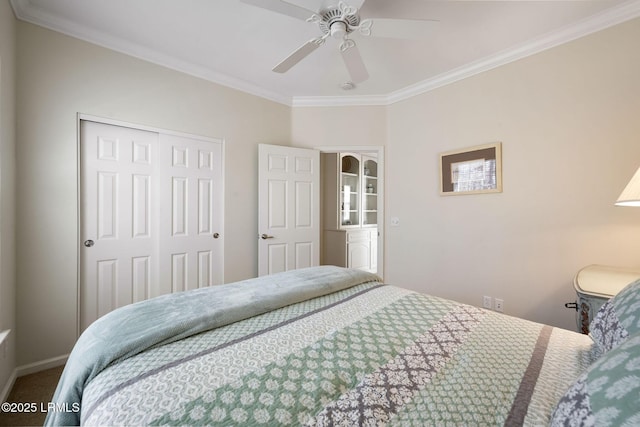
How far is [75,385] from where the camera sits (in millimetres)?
788

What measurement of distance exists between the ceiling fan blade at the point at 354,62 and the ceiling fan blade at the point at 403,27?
7.2 inches

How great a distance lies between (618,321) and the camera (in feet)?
2.60

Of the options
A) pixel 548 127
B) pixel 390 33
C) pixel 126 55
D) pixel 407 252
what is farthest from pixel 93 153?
pixel 548 127

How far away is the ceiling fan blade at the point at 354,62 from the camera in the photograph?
179 centimetres

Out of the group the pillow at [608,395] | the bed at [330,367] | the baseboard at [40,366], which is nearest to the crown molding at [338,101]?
the bed at [330,367]

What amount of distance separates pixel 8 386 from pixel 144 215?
4.52 feet

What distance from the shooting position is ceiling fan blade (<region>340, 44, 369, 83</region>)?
179cm

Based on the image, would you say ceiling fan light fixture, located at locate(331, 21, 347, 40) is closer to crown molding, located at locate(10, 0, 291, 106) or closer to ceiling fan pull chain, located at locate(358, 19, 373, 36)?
ceiling fan pull chain, located at locate(358, 19, 373, 36)

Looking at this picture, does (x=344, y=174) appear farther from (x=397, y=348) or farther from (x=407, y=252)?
(x=397, y=348)

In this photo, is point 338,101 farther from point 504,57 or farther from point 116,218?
point 116,218

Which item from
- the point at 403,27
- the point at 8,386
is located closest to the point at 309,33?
the point at 403,27

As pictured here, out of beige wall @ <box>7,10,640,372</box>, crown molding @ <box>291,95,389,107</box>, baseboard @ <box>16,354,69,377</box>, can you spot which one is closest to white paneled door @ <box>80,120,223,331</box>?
beige wall @ <box>7,10,640,372</box>

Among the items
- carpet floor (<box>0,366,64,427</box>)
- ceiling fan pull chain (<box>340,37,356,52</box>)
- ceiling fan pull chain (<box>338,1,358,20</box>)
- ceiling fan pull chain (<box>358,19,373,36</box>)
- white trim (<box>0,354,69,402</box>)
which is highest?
ceiling fan pull chain (<box>338,1,358,20</box>)

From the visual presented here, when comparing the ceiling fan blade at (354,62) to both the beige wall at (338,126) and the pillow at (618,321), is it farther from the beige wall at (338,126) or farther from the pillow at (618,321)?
Answer: the pillow at (618,321)
